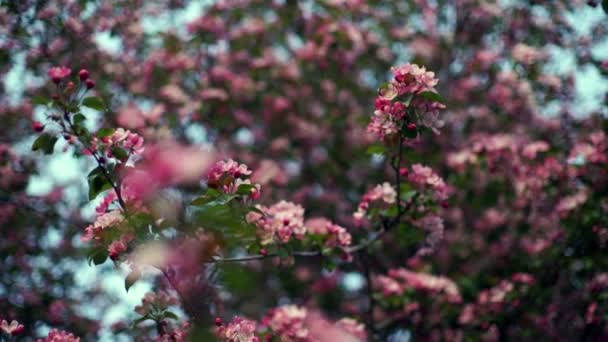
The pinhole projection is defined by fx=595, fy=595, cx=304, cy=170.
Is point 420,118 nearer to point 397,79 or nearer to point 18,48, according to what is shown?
point 397,79

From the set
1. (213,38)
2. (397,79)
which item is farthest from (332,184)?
(397,79)

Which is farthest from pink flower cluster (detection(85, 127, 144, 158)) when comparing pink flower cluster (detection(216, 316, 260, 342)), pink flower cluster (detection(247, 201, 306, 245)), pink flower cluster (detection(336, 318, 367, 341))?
pink flower cluster (detection(336, 318, 367, 341))

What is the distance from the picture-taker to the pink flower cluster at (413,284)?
4.40 m

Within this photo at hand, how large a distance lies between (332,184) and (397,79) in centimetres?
382

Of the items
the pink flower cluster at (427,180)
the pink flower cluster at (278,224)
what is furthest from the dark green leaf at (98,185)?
the pink flower cluster at (427,180)

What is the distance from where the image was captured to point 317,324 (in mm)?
3607

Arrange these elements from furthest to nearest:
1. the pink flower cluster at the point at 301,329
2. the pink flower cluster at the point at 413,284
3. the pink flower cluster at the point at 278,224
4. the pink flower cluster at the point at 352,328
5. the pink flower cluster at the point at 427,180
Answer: the pink flower cluster at the point at 413,284, the pink flower cluster at the point at 352,328, the pink flower cluster at the point at 301,329, the pink flower cluster at the point at 427,180, the pink flower cluster at the point at 278,224

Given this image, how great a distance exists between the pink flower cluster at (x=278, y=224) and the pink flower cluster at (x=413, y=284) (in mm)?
1473

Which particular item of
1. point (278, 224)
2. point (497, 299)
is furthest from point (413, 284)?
point (278, 224)

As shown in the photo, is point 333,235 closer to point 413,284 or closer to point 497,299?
point 413,284

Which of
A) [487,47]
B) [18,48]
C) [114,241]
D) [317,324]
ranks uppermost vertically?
[487,47]

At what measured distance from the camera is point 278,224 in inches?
122

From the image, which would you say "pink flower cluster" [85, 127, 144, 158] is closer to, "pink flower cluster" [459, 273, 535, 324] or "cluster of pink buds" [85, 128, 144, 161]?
"cluster of pink buds" [85, 128, 144, 161]

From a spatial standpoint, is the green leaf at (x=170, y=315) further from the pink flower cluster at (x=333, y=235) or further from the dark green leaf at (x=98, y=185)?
the pink flower cluster at (x=333, y=235)
